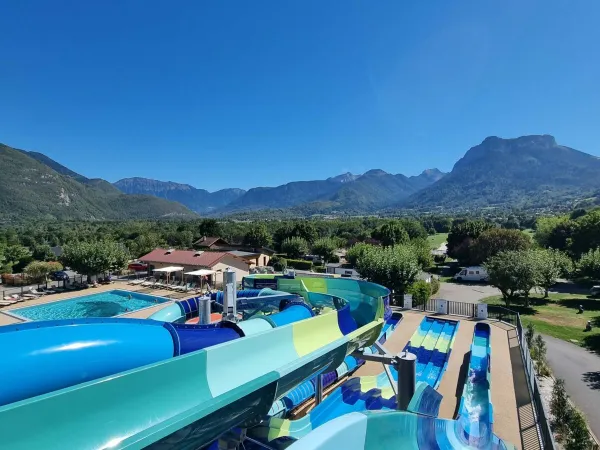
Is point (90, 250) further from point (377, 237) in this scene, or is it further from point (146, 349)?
point (377, 237)

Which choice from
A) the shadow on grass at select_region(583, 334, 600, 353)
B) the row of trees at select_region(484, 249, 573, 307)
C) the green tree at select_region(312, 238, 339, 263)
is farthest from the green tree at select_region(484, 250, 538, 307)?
the green tree at select_region(312, 238, 339, 263)

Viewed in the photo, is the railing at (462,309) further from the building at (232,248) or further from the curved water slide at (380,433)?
the building at (232,248)

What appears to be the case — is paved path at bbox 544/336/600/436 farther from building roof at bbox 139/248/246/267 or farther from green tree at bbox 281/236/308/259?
green tree at bbox 281/236/308/259

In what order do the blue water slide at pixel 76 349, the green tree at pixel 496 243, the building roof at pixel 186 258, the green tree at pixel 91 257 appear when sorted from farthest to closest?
the green tree at pixel 496 243 < the building roof at pixel 186 258 < the green tree at pixel 91 257 < the blue water slide at pixel 76 349

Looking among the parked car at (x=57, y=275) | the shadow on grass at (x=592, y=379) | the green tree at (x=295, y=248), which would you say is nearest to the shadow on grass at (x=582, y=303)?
the shadow on grass at (x=592, y=379)

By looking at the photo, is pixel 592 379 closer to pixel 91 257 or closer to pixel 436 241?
pixel 91 257

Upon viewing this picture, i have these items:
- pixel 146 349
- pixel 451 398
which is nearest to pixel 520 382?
pixel 451 398
